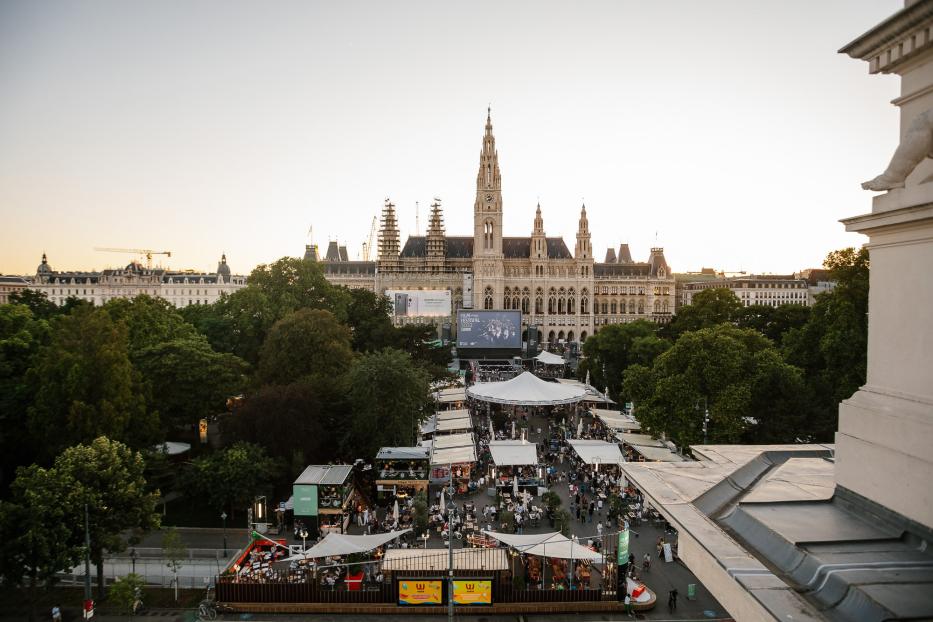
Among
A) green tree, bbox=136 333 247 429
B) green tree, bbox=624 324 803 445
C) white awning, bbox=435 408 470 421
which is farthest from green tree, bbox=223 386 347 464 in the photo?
green tree, bbox=624 324 803 445

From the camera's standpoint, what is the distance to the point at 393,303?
254 ft

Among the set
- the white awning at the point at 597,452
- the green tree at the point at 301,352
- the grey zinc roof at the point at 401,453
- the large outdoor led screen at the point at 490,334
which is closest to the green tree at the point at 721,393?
the white awning at the point at 597,452

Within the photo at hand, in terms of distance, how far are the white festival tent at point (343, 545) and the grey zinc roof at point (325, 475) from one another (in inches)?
159

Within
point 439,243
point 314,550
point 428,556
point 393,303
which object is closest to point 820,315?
point 428,556

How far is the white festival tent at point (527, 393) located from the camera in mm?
33688

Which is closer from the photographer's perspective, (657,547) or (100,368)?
(657,547)

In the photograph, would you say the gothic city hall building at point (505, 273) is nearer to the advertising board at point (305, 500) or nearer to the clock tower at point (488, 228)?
the clock tower at point (488, 228)

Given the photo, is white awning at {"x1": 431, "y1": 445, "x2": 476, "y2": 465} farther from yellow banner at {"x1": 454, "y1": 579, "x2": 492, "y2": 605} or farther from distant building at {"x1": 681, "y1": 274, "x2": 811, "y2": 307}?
distant building at {"x1": 681, "y1": 274, "x2": 811, "y2": 307}

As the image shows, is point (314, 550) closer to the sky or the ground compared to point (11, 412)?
closer to the ground

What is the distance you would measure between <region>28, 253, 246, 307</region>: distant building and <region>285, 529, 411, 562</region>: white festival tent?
92.6 meters

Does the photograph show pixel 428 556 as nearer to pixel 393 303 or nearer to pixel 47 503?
pixel 47 503

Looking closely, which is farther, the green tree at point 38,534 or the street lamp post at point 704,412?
the street lamp post at point 704,412

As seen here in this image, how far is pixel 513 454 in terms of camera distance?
2688 centimetres

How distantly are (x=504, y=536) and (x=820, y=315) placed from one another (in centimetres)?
2154
